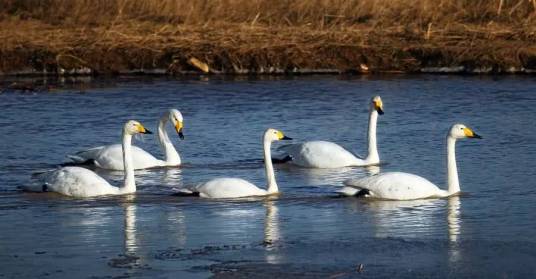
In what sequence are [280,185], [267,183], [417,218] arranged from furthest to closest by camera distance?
1. [280,185]
2. [267,183]
3. [417,218]

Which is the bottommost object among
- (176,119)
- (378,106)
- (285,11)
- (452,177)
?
(452,177)

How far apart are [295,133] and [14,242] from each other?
7324 millimetres

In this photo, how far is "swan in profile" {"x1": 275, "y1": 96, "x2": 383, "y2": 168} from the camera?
15.9 metres

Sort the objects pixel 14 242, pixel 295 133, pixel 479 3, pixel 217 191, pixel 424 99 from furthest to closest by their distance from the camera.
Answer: pixel 479 3
pixel 424 99
pixel 295 133
pixel 217 191
pixel 14 242

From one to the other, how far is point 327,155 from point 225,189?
2.52 metres

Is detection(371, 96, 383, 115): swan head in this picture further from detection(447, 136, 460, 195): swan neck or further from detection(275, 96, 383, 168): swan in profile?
detection(447, 136, 460, 195): swan neck

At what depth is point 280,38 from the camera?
2386 cm

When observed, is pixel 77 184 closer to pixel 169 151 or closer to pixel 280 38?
pixel 169 151

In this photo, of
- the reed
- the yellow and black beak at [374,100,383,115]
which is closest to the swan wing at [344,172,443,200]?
the yellow and black beak at [374,100,383,115]

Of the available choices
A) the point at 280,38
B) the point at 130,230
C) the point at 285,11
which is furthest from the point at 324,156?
the point at 285,11

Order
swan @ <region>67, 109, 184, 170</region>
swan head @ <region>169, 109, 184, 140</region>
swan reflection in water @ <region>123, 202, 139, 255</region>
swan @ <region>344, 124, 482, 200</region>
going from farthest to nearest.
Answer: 1. swan head @ <region>169, 109, 184, 140</region>
2. swan @ <region>67, 109, 184, 170</region>
3. swan @ <region>344, 124, 482, 200</region>
4. swan reflection in water @ <region>123, 202, 139, 255</region>

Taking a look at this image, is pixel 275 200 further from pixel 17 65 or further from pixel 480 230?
pixel 17 65

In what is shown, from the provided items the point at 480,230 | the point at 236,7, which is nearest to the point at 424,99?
the point at 236,7

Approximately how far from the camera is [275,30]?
24.4m
